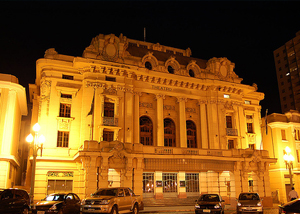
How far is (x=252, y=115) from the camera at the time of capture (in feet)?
140

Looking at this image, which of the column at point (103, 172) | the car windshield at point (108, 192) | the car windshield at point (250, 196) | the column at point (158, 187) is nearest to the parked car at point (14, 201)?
the car windshield at point (108, 192)

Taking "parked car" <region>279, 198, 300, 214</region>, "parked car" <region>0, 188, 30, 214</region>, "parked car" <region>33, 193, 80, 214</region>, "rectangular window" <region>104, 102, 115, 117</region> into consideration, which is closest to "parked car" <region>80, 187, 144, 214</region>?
"parked car" <region>33, 193, 80, 214</region>

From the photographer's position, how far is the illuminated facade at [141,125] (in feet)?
96.4

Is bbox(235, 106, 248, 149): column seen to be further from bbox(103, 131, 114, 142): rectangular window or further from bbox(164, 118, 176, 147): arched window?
bbox(103, 131, 114, 142): rectangular window

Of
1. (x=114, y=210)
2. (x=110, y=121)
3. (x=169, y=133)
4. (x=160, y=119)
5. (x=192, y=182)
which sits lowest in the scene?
(x=114, y=210)

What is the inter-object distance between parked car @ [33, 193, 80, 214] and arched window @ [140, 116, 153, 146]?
1712cm

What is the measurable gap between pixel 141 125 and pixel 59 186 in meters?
11.5

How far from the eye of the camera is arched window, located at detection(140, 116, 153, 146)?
3581 centimetres

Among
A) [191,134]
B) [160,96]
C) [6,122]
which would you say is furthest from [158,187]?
[6,122]

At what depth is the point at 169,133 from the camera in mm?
37594

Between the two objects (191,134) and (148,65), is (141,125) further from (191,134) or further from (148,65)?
(148,65)

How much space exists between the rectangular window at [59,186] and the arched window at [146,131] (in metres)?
9.44

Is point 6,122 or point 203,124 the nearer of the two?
point 6,122

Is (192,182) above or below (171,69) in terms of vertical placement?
below
